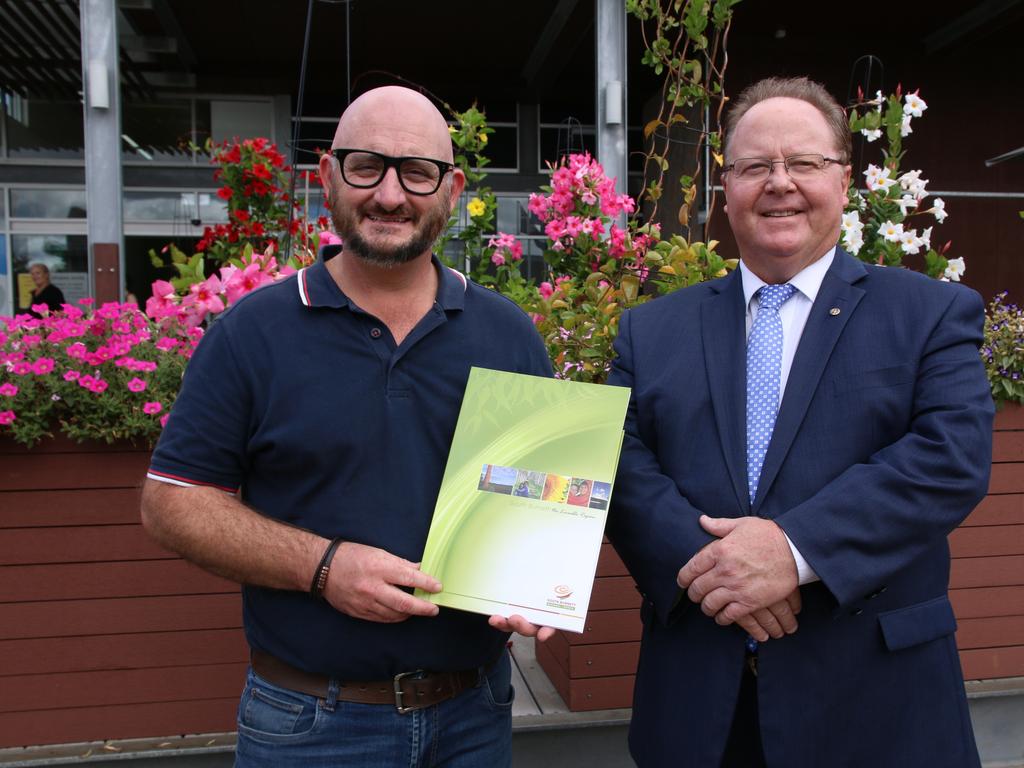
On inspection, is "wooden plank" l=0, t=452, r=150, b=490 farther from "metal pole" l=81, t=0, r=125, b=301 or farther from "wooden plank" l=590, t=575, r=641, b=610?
"metal pole" l=81, t=0, r=125, b=301

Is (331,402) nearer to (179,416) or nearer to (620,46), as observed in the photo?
(179,416)

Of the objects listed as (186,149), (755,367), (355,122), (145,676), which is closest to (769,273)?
(755,367)

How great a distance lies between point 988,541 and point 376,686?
8.69ft

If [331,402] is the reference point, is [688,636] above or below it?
below

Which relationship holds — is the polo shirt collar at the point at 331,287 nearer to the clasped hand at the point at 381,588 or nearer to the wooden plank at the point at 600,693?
the clasped hand at the point at 381,588

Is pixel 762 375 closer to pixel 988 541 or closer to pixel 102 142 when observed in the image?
pixel 988 541

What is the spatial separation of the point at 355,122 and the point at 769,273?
2.96 feet

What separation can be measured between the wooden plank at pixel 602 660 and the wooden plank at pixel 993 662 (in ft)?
4.48

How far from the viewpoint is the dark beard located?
5.11 ft

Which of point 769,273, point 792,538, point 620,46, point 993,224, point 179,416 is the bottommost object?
point 792,538

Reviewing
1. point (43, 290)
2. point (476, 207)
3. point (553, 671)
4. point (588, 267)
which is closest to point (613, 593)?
point (553, 671)

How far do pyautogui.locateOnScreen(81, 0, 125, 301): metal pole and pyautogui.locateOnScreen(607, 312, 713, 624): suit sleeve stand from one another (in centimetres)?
543

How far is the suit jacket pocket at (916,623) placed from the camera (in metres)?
1.53

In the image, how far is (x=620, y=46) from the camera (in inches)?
276
